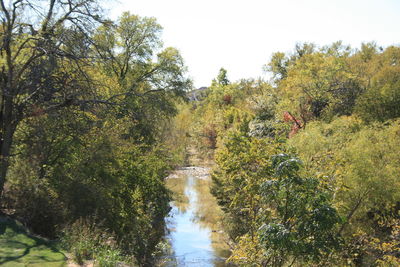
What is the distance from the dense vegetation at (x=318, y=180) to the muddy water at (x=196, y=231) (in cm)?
151

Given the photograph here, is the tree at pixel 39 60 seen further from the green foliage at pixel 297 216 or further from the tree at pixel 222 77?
the tree at pixel 222 77

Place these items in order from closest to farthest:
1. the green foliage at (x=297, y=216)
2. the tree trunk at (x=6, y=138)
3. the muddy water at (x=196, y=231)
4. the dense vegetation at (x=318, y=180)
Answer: the green foliage at (x=297, y=216) < the dense vegetation at (x=318, y=180) < the tree trunk at (x=6, y=138) < the muddy water at (x=196, y=231)

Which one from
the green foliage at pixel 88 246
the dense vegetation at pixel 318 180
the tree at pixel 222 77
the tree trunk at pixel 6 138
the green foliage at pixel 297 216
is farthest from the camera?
the tree at pixel 222 77

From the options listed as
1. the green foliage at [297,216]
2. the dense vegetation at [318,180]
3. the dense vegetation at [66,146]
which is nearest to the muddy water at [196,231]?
the dense vegetation at [318,180]

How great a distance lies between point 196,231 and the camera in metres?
23.5

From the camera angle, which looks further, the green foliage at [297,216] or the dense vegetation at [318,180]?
the dense vegetation at [318,180]

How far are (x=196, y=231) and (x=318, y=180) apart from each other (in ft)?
55.2

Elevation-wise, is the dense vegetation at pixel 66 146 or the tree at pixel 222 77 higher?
the tree at pixel 222 77

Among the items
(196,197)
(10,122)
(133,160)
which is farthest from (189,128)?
(10,122)

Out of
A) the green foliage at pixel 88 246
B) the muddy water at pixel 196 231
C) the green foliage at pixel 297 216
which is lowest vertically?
the muddy water at pixel 196 231

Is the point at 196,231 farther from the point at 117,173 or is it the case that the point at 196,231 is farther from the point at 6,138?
the point at 6,138

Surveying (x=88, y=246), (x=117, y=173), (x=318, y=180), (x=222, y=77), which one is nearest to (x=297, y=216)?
(x=318, y=180)

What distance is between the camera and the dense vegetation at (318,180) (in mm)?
7449

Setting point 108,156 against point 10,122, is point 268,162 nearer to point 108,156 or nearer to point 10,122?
point 108,156
